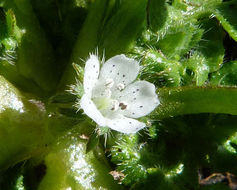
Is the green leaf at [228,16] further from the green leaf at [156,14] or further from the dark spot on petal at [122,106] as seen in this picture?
the dark spot on petal at [122,106]

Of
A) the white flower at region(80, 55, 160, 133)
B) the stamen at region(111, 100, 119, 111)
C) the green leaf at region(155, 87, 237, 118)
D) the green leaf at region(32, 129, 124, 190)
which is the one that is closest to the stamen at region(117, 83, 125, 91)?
the white flower at region(80, 55, 160, 133)

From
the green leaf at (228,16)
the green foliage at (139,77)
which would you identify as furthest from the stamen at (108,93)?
the green leaf at (228,16)

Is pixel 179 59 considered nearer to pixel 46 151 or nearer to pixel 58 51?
pixel 58 51

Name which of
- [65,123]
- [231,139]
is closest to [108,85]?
[65,123]

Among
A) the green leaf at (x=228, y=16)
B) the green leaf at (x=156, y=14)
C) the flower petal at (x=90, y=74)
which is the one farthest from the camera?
the green leaf at (x=228, y=16)

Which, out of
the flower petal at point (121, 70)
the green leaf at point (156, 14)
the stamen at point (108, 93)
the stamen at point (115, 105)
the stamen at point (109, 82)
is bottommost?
the stamen at point (115, 105)

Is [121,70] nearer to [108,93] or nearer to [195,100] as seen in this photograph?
[108,93]

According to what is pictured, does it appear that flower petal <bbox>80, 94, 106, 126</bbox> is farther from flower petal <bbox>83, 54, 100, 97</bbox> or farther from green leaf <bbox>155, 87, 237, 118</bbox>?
green leaf <bbox>155, 87, 237, 118</bbox>
